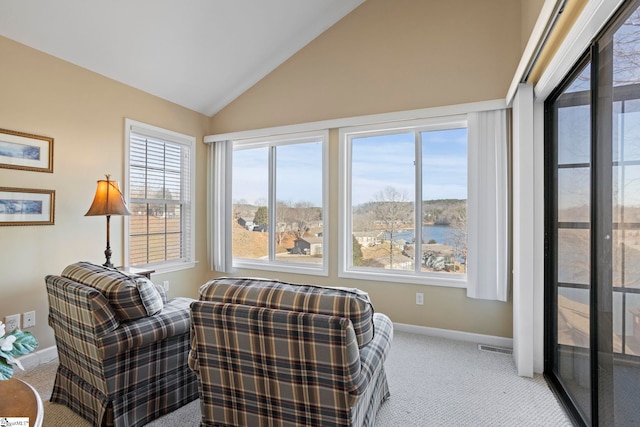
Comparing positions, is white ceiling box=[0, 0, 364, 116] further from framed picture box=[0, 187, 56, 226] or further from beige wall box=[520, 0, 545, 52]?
beige wall box=[520, 0, 545, 52]

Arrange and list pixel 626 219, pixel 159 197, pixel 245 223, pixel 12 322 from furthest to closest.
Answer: pixel 245 223
pixel 159 197
pixel 12 322
pixel 626 219

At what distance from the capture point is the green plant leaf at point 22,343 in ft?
3.07

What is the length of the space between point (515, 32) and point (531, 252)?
2.02 meters

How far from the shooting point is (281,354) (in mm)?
1411

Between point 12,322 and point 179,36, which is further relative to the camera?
point 179,36

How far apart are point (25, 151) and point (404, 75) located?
3508 mm

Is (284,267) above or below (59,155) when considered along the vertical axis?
below

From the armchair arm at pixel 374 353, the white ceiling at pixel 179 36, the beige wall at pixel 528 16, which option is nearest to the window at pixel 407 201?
the beige wall at pixel 528 16

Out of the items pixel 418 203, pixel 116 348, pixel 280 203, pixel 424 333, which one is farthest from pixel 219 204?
pixel 424 333

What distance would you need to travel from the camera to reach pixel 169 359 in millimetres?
2020

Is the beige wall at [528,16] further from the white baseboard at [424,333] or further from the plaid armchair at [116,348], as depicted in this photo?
the plaid armchair at [116,348]

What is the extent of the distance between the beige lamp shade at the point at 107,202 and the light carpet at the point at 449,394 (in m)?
1.30

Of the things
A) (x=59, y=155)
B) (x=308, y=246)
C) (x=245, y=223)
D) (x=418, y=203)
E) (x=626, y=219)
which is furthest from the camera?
(x=245, y=223)

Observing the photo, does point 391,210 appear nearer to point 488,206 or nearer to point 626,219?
point 488,206
